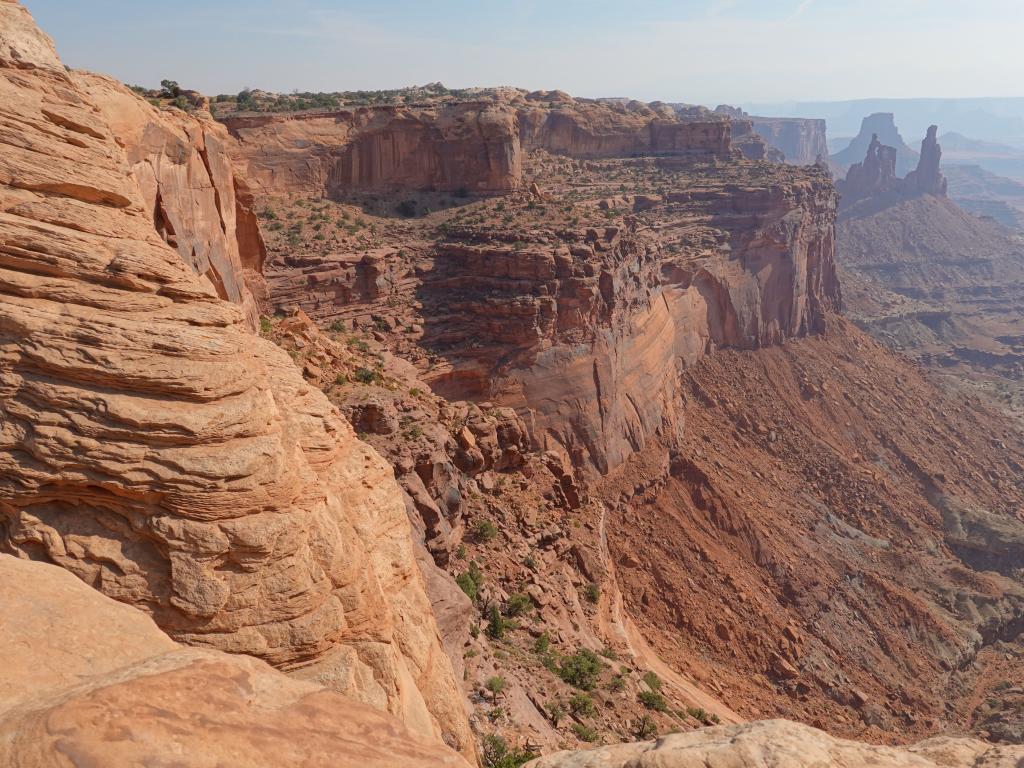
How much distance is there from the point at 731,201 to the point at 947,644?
116 feet

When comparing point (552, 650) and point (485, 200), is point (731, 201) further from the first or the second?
point (552, 650)

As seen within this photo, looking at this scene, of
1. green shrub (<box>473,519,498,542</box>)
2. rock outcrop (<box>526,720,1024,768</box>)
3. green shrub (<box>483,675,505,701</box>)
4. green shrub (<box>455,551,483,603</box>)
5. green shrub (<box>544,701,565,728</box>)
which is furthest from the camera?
green shrub (<box>473,519,498,542</box>)

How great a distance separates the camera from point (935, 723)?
31234mm

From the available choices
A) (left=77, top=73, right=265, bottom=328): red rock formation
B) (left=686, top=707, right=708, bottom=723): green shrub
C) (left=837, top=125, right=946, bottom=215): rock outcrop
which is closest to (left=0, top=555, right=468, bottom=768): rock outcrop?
(left=77, top=73, right=265, bottom=328): red rock formation

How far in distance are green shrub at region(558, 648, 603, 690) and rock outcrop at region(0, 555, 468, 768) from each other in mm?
13516

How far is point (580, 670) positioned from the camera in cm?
2020

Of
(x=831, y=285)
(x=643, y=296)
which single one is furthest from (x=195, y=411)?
(x=831, y=285)

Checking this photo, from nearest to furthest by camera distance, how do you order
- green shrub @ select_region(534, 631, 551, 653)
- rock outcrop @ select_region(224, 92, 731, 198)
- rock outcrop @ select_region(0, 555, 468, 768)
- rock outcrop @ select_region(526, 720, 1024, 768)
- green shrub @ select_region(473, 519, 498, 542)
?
rock outcrop @ select_region(0, 555, 468, 768) → rock outcrop @ select_region(526, 720, 1024, 768) → green shrub @ select_region(534, 631, 551, 653) → green shrub @ select_region(473, 519, 498, 542) → rock outcrop @ select_region(224, 92, 731, 198)

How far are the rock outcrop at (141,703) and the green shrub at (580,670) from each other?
532 inches

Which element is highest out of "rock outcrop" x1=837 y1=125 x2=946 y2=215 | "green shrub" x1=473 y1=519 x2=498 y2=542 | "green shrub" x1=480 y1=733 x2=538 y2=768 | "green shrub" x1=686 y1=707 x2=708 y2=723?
"rock outcrop" x1=837 y1=125 x2=946 y2=215

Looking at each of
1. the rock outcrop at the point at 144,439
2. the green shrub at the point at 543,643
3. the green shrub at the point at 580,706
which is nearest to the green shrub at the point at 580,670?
Answer: the green shrub at the point at 543,643

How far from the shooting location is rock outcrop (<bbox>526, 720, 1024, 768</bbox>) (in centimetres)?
734

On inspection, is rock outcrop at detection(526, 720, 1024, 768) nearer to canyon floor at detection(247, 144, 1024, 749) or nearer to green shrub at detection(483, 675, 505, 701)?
canyon floor at detection(247, 144, 1024, 749)

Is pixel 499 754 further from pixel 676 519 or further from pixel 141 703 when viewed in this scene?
pixel 676 519
